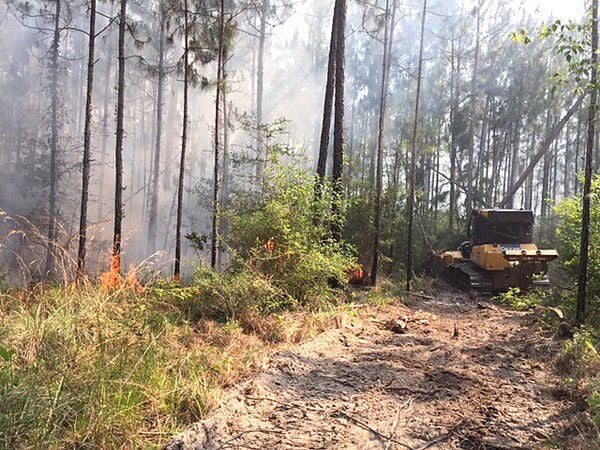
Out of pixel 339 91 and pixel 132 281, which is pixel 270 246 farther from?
pixel 339 91

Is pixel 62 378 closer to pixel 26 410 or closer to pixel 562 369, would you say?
pixel 26 410

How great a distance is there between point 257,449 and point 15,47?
147 feet

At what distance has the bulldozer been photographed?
38.6ft

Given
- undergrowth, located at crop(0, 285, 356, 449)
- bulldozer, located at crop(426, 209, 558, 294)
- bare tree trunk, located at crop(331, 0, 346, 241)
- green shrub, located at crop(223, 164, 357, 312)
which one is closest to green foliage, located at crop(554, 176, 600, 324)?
bulldozer, located at crop(426, 209, 558, 294)

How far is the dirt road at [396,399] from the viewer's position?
9.55 feet

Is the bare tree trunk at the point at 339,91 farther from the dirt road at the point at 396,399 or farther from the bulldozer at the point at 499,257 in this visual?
the dirt road at the point at 396,399

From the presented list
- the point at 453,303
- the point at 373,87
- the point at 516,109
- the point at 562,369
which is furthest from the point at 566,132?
the point at 562,369

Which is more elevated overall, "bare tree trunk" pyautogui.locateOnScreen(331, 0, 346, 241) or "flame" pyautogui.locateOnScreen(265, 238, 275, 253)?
"bare tree trunk" pyautogui.locateOnScreen(331, 0, 346, 241)

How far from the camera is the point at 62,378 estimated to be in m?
2.78

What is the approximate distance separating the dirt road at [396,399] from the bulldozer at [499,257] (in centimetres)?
633

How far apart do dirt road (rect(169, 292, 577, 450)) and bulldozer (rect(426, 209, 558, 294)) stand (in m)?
6.33

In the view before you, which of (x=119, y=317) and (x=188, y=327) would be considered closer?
(x=119, y=317)

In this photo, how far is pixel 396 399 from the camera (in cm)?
367

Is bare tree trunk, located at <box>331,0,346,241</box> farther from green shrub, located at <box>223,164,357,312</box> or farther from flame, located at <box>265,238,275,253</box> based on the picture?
flame, located at <box>265,238,275,253</box>
